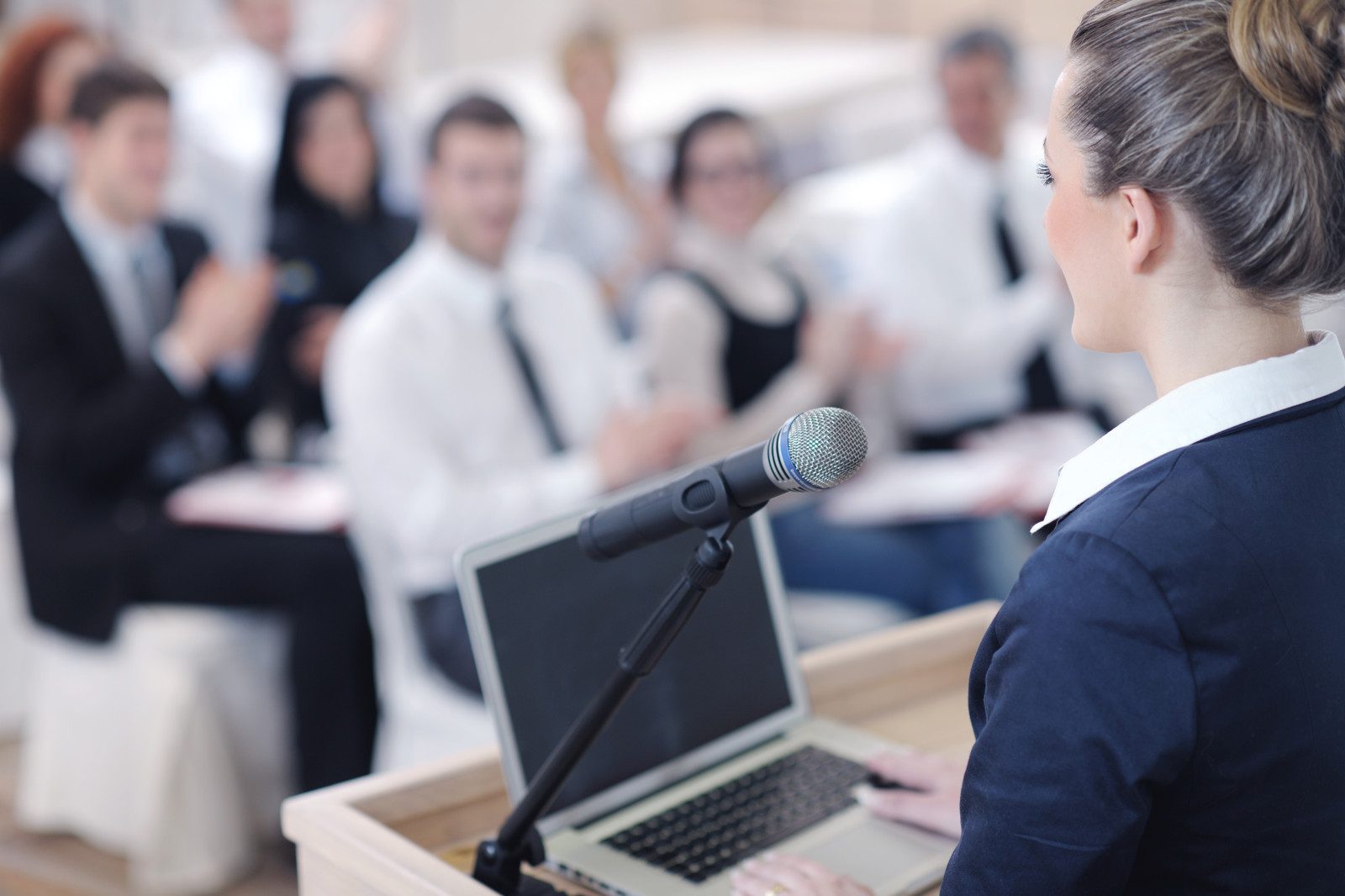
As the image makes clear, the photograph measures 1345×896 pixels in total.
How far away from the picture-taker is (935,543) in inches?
93.8

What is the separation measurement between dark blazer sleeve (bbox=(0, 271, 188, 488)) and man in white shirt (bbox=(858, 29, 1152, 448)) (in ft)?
4.40

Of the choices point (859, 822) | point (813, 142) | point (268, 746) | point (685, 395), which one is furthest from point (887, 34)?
point (859, 822)

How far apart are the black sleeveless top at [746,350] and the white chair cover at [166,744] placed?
887 mm

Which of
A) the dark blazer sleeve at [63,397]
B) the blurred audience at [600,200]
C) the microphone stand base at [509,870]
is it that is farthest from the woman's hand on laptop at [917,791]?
A: the blurred audience at [600,200]

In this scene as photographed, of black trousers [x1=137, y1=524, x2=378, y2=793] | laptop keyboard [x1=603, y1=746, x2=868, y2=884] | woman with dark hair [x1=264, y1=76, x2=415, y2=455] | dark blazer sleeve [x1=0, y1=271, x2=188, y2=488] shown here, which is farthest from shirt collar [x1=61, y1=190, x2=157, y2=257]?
laptop keyboard [x1=603, y1=746, x2=868, y2=884]

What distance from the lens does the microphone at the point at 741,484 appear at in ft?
2.64

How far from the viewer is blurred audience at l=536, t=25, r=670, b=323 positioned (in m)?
3.53

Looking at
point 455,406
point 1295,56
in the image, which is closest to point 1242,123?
point 1295,56

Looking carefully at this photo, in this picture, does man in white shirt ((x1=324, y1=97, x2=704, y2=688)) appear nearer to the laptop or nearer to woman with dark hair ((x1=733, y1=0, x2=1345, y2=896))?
the laptop

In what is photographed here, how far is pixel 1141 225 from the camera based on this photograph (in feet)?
2.56

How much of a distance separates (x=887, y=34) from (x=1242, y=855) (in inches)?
226

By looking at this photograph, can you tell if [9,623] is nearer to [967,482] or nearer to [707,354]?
[707,354]

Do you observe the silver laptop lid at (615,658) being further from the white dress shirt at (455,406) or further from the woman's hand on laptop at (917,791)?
the white dress shirt at (455,406)

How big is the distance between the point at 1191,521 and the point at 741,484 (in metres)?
0.25
